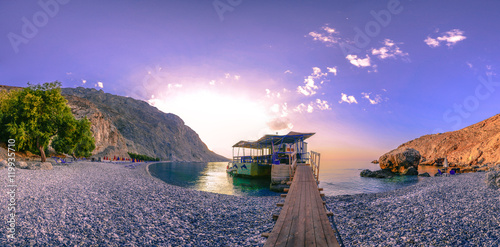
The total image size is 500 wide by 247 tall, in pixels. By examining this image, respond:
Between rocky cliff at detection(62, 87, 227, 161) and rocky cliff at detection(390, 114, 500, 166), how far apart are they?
102 meters

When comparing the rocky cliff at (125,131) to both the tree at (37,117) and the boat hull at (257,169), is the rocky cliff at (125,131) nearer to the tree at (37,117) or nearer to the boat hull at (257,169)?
the tree at (37,117)

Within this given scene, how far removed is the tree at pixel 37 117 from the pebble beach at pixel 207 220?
17986 mm

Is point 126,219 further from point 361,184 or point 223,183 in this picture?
point 361,184

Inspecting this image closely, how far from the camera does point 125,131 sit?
13038 cm

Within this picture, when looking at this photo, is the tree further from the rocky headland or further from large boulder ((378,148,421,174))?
large boulder ((378,148,421,174))

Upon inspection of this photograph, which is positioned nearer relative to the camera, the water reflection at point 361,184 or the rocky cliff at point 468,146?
the water reflection at point 361,184

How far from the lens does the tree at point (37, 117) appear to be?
24.7m

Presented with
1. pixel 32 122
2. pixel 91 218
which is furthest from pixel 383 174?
pixel 32 122

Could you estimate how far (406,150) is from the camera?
46250 millimetres

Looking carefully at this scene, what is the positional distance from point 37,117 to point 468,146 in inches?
4970

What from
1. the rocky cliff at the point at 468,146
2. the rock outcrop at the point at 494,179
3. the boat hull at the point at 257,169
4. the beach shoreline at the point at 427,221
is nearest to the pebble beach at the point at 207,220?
the beach shoreline at the point at 427,221

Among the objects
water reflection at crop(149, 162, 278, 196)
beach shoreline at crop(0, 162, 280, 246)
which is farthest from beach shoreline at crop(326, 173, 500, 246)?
water reflection at crop(149, 162, 278, 196)

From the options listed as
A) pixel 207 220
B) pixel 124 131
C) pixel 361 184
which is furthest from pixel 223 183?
pixel 124 131

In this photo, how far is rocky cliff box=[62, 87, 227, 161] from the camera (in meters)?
85.3
